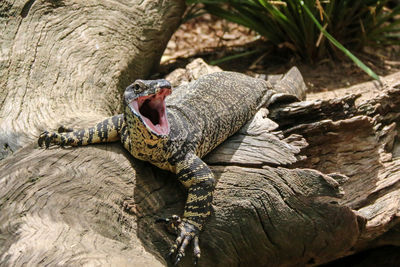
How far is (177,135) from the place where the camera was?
451 centimetres

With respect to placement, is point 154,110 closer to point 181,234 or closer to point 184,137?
point 184,137

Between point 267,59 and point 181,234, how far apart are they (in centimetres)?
485

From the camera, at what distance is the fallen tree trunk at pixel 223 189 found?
11.9ft

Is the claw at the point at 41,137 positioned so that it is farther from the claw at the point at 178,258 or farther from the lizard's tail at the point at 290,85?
the lizard's tail at the point at 290,85

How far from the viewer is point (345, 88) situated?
7.23 metres

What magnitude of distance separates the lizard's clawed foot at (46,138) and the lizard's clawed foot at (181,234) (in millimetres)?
1275

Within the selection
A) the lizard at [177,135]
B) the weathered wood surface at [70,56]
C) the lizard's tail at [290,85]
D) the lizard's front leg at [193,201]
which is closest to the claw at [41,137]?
the lizard at [177,135]

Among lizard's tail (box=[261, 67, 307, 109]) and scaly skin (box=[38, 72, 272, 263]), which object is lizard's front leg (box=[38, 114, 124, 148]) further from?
lizard's tail (box=[261, 67, 307, 109])

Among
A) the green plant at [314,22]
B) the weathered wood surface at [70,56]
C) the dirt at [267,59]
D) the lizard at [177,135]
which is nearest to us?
the lizard at [177,135]

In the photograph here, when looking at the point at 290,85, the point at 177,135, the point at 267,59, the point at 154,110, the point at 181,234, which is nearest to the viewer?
the point at 181,234

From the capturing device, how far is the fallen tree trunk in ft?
11.9

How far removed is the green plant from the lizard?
9.07 ft

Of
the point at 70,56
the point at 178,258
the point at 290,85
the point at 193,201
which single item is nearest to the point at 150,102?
the point at 193,201

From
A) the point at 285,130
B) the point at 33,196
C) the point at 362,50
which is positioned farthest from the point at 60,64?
the point at 362,50
